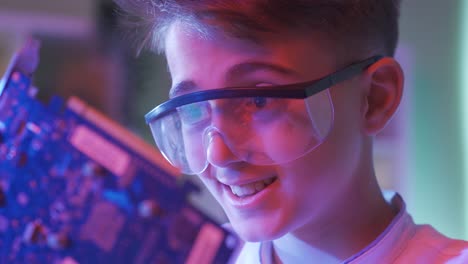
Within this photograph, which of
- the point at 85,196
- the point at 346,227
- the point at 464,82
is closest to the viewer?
the point at 346,227

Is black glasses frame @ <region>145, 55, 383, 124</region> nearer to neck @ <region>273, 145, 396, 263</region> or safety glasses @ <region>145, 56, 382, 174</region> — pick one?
safety glasses @ <region>145, 56, 382, 174</region>

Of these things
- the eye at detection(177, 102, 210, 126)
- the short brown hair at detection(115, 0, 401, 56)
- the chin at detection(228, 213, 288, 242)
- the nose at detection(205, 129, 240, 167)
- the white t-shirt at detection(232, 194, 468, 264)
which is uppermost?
the short brown hair at detection(115, 0, 401, 56)

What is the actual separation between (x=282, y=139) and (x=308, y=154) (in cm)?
3

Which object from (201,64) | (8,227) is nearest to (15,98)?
(8,227)

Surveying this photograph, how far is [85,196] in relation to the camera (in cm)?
78

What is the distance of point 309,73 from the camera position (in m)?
0.53

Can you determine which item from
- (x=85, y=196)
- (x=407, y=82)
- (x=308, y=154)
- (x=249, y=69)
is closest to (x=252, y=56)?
(x=249, y=69)

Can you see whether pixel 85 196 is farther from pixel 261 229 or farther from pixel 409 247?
pixel 409 247

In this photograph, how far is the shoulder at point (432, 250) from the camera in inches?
22.7

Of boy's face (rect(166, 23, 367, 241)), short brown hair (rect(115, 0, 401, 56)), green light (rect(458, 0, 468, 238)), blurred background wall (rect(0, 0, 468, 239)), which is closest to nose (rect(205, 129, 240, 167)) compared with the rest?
boy's face (rect(166, 23, 367, 241))

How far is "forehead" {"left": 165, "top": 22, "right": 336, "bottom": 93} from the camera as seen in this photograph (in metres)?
0.52

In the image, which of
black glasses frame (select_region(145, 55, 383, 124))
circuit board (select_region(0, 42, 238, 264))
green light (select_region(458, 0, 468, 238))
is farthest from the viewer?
green light (select_region(458, 0, 468, 238))

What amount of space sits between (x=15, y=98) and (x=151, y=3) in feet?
0.94

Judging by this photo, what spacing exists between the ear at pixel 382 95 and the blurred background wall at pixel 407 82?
33.6 inches
